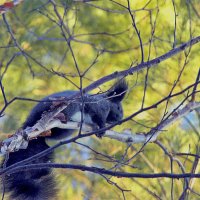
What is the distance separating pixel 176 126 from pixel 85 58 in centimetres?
110

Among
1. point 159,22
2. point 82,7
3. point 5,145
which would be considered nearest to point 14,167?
point 5,145

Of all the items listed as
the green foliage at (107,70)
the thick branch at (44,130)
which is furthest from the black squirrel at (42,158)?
A: the green foliage at (107,70)

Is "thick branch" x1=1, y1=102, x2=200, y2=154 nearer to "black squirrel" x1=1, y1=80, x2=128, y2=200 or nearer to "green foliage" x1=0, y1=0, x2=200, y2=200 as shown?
"black squirrel" x1=1, y1=80, x2=128, y2=200

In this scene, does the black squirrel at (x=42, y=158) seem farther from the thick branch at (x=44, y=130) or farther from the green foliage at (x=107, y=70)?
the green foliage at (x=107, y=70)

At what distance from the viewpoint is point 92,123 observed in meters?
3.63

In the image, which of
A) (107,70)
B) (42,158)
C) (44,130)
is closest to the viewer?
(44,130)

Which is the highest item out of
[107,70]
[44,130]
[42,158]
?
[107,70]

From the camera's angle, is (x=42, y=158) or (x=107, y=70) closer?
(x=42, y=158)

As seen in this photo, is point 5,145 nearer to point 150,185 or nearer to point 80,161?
point 150,185

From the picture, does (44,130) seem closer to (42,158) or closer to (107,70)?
(42,158)

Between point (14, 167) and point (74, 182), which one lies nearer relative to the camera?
point (14, 167)

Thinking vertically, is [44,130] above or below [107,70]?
below

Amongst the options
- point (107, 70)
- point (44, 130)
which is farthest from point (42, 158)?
point (107, 70)

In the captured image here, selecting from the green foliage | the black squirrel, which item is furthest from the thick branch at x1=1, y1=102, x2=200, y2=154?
the green foliage
